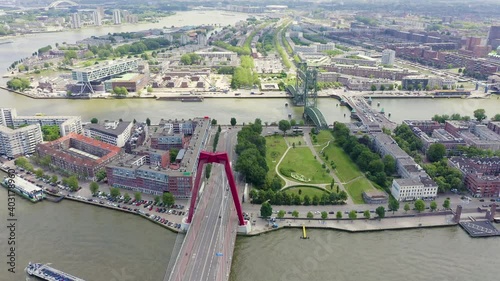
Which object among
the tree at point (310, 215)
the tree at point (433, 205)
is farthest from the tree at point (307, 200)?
the tree at point (433, 205)

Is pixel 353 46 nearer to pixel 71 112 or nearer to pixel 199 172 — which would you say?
pixel 71 112

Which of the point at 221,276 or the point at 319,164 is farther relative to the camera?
the point at 319,164

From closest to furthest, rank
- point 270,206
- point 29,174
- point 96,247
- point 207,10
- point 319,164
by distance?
point 96,247 → point 270,206 → point 29,174 → point 319,164 → point 207,10

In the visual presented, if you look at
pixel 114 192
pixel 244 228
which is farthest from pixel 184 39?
pixel 244 228

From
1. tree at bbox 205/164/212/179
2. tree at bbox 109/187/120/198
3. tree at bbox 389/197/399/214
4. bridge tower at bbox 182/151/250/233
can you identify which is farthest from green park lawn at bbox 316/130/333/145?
tree at bbox 109/187/120/198

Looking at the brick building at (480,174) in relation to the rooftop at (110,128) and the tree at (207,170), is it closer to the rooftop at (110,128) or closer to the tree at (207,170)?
the tree at (207,170)

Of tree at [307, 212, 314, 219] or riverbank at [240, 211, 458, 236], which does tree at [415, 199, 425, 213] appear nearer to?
riverbank at [240, 211, 458, 236]

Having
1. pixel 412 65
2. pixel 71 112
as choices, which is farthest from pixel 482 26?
pixel 71 112
